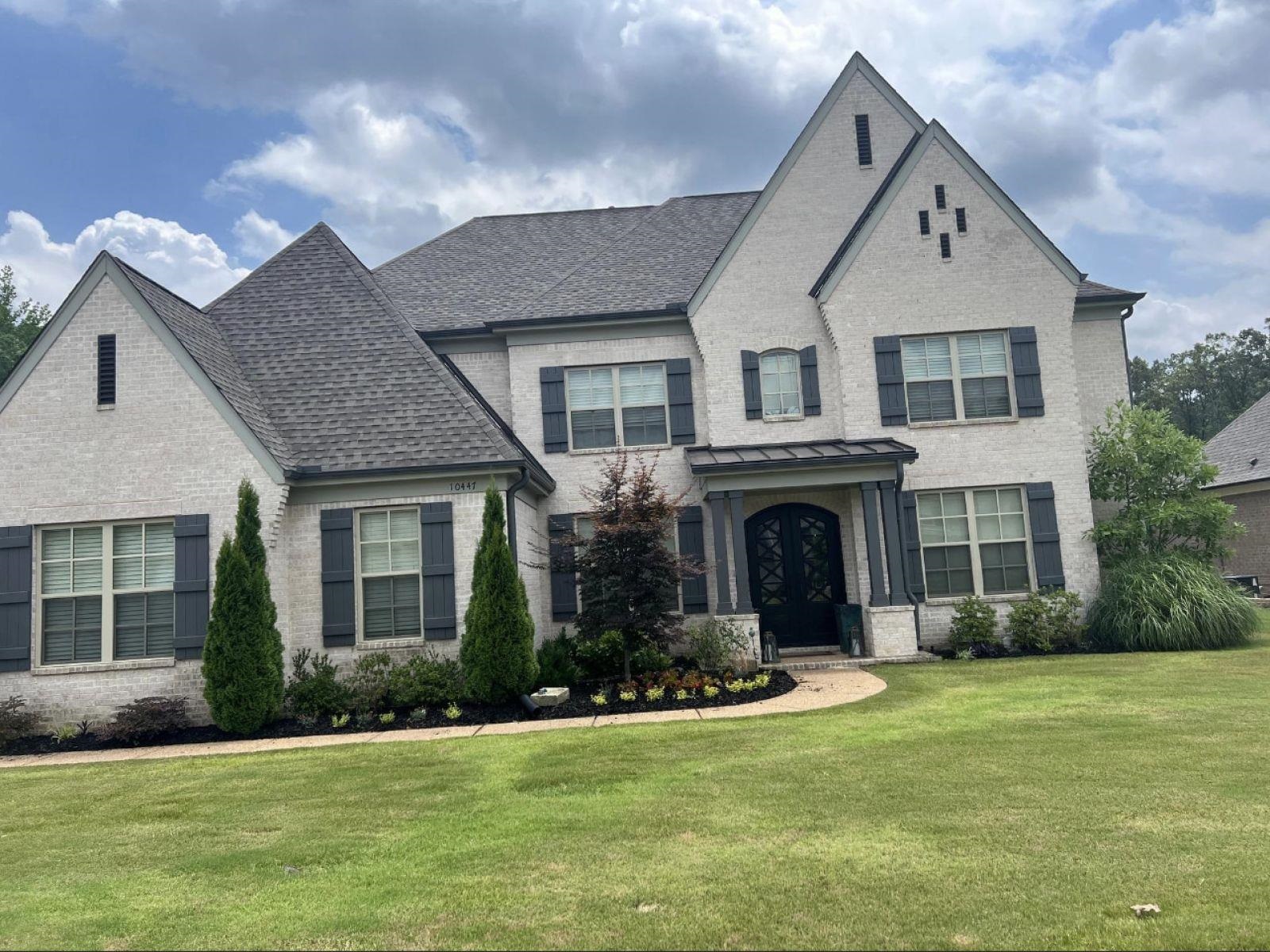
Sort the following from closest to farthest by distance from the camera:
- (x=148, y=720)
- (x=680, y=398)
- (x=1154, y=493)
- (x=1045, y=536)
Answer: (x=148, y=720), (x=1045, y=536), (x=1154, y=493), (x=680, y=398)

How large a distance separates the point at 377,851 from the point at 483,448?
7.73 metres

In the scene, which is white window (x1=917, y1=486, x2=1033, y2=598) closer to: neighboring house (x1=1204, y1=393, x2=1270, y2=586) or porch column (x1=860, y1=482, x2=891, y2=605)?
porch column (x1=860, y1=482, x2=891, y2=605)

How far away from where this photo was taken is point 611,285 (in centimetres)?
1694

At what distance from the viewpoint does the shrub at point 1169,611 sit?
13469 mm

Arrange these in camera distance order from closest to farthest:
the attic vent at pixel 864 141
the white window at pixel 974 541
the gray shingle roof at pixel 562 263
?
1. the white window at pixel 974 541
2. the attic vent at pixel 864 141
3. the gray shingle roof at pixel 562 263

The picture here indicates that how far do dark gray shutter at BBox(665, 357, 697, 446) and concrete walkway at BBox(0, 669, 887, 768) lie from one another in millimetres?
6120

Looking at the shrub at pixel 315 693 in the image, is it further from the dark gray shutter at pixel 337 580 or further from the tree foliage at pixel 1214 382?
the tree foliage at pixel 1214 382

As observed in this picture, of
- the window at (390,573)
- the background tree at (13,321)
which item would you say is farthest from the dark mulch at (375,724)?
the background tree at (13,321)

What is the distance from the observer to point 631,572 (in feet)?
39.1

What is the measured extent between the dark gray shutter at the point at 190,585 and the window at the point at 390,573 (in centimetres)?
209

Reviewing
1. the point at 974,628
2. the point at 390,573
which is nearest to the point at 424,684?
the point at 390,573

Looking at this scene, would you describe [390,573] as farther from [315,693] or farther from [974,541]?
[974,541]

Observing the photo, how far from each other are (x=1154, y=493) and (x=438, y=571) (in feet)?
41.3

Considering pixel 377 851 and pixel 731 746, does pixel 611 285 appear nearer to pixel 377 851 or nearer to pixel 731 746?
pixel 731 746
